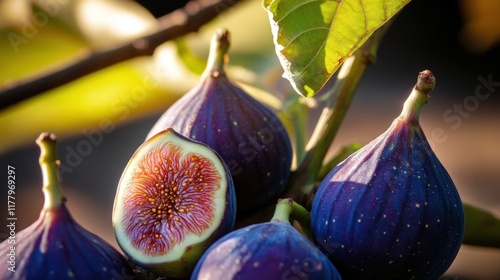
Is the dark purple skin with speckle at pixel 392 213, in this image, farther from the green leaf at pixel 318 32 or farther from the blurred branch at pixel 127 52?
the blurred branch at pixel 127 52

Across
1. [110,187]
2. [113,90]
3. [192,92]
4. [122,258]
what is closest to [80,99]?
[113,90]

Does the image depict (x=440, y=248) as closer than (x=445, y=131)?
Yes

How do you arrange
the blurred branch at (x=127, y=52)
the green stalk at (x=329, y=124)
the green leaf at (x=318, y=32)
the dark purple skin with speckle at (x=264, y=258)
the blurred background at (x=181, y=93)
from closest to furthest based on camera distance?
1. the dark purple skin with speckle at (x=264, y=258)
2. the green leaf at (x=318, y=32)
3. the green stalk at (x=329, y=124)
4. the blurred branch at (x=127, y=52)
5. the blurred background at (x=181, y=93)

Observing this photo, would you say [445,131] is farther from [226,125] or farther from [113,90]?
[226,125]

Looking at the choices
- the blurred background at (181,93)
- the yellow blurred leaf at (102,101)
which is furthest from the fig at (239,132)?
the yellow blurred leaf at (102,101)

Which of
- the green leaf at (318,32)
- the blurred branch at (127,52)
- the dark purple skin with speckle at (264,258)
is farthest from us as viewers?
the blurred branch at (127,52)

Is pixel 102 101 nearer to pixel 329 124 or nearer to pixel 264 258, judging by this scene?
pixel 329 124

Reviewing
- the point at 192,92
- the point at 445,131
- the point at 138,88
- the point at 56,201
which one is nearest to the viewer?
the point at 56,201

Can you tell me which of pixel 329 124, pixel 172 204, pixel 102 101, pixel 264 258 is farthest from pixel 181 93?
pixel 264 258
